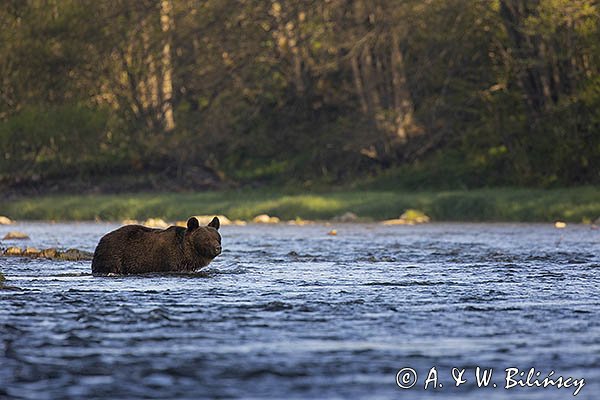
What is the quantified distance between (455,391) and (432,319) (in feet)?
12.0

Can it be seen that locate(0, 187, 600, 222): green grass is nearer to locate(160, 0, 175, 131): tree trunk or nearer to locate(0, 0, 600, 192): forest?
locate(0, 0, 600, 192): forest

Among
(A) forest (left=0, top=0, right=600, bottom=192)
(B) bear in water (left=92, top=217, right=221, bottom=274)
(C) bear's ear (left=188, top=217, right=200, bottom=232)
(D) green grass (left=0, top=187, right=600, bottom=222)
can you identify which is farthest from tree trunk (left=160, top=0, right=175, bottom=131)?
(C) bear's ear (left=188, top=217, right=200, bottom=232)

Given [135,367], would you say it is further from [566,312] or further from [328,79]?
[328,79]

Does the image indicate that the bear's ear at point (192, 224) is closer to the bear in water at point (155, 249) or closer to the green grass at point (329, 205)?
the bear in water at point (155, 249)

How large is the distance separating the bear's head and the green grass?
19.5 m

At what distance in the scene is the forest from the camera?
4097cm

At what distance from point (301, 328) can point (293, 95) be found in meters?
44.7

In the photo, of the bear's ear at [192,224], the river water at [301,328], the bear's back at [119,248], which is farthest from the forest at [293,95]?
the bear's back at [119,248]

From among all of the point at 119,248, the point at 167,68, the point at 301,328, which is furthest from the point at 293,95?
the point at 301,328

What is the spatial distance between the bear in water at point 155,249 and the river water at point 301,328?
0.89 feet

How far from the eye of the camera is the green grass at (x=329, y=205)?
3634cm

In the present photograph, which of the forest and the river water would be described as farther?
the forest

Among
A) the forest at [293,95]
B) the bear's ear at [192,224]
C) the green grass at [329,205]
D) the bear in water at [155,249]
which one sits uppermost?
the forest at [293,95]

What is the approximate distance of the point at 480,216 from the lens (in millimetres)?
37312
